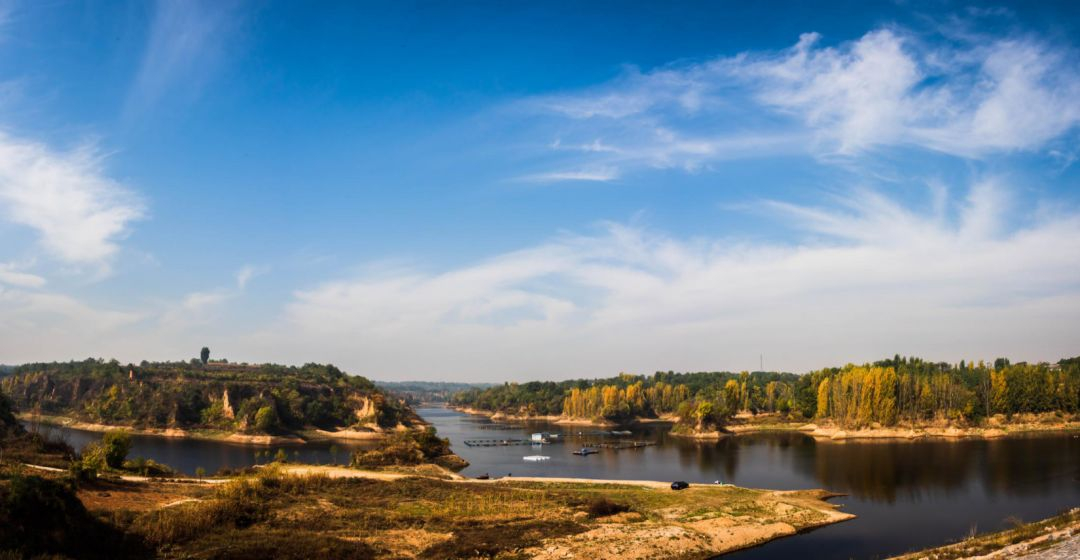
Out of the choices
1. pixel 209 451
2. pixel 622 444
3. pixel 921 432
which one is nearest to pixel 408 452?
pixel 209 451

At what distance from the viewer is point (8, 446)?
54.8 m

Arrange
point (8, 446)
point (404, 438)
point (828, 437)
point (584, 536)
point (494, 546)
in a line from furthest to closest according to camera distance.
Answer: point (828, 437) < point (404, 438) < point (8, 446) < point (584, 536) < point (494, 546)

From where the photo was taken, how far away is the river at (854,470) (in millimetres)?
45625

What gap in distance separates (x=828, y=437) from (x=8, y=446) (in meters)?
125

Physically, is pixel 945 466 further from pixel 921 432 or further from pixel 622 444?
pixel 622 444

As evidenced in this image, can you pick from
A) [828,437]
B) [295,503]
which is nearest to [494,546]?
[295,503]

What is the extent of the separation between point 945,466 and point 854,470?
37.7 feet

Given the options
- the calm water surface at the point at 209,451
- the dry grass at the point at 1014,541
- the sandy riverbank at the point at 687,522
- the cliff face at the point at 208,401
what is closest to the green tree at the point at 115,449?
the sandy riverbank at the point at 687,522

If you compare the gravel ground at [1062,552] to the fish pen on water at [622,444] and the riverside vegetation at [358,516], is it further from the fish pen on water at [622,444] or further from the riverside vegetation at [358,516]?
the fish pen on water at [622,444]

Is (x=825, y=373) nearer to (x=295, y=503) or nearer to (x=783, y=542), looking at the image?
(x=783, y=542)

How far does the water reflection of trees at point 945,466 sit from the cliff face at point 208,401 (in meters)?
102


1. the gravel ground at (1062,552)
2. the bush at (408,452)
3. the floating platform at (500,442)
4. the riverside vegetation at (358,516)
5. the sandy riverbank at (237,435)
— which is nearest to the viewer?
the gravel ground at (1062,552)

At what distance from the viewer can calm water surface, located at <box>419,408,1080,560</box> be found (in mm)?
44966

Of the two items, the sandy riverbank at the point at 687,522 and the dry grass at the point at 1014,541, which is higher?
the dry grass at the point at 1014,541
